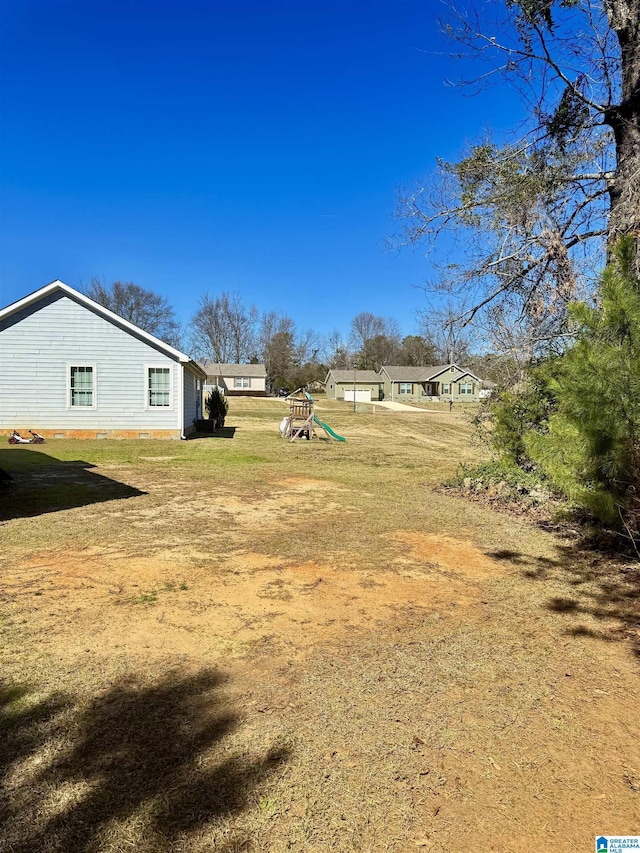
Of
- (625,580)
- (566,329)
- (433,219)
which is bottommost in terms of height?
(625,580)

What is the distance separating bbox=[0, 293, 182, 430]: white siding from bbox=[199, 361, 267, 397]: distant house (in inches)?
1774

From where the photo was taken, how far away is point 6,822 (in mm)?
1848

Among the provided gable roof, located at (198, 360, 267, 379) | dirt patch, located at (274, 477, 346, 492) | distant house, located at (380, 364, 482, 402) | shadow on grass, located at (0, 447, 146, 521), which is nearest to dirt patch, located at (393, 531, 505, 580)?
dirt patch, located at (274, 477, 346, 492)

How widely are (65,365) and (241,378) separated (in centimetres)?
4594

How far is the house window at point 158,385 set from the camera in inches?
668

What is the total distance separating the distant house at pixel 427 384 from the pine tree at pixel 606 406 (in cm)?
5453

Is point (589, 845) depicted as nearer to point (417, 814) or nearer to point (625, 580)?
point (417, 814)

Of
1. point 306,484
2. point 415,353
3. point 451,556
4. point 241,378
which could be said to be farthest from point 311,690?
point 415,353

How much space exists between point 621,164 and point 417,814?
850 cm

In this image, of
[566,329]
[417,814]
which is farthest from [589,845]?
[566,329]

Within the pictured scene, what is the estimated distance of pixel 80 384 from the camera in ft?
54.1

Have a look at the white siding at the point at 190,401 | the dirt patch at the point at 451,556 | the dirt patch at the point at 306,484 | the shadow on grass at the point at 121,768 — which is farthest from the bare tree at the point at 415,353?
the shadow on grass at the point at 121,768

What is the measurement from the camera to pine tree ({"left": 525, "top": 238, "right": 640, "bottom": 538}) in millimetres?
4363

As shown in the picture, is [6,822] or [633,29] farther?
[633,29]
